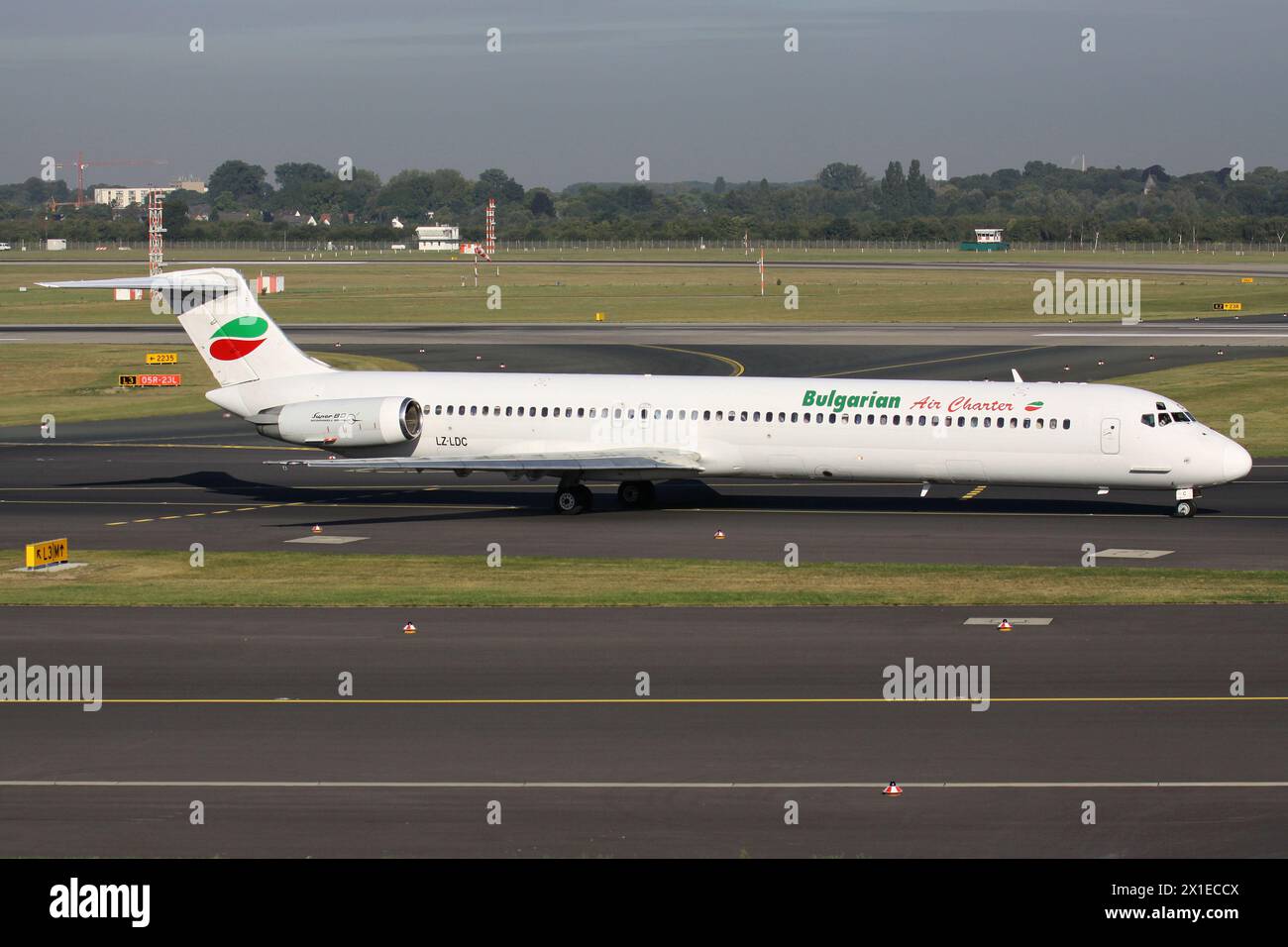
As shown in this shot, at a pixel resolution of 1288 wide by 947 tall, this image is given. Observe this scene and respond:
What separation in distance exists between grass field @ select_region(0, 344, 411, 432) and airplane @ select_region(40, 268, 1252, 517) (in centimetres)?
2214

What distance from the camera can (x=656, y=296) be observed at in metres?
134

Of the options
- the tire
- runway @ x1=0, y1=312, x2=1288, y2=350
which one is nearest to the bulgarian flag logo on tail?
the tire

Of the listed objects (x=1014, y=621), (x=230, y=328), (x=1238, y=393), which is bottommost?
(x=1014, y=621)

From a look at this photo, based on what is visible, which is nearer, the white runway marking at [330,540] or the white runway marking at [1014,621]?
the white runway marking at [1014,621]

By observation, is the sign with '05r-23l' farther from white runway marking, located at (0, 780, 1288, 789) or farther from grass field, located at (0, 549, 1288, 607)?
white runway marking, located at (0, 780, 1288, 789)

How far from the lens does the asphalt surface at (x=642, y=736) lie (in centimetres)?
1927

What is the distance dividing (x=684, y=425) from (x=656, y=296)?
303 ft

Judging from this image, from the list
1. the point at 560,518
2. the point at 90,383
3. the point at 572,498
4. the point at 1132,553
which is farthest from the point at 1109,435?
the point at 90,383

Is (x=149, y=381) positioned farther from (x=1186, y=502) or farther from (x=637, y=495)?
(x=1186, y=502)

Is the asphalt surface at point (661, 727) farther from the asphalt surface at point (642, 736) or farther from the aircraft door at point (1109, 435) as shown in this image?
the aircraft door at point (1109, 435)

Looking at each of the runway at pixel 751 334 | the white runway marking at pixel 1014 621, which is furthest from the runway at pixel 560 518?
→ the runway at pixel 751 334

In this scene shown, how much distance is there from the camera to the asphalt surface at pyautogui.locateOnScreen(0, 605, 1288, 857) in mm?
19266

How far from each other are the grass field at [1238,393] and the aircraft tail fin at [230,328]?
32.4 m
